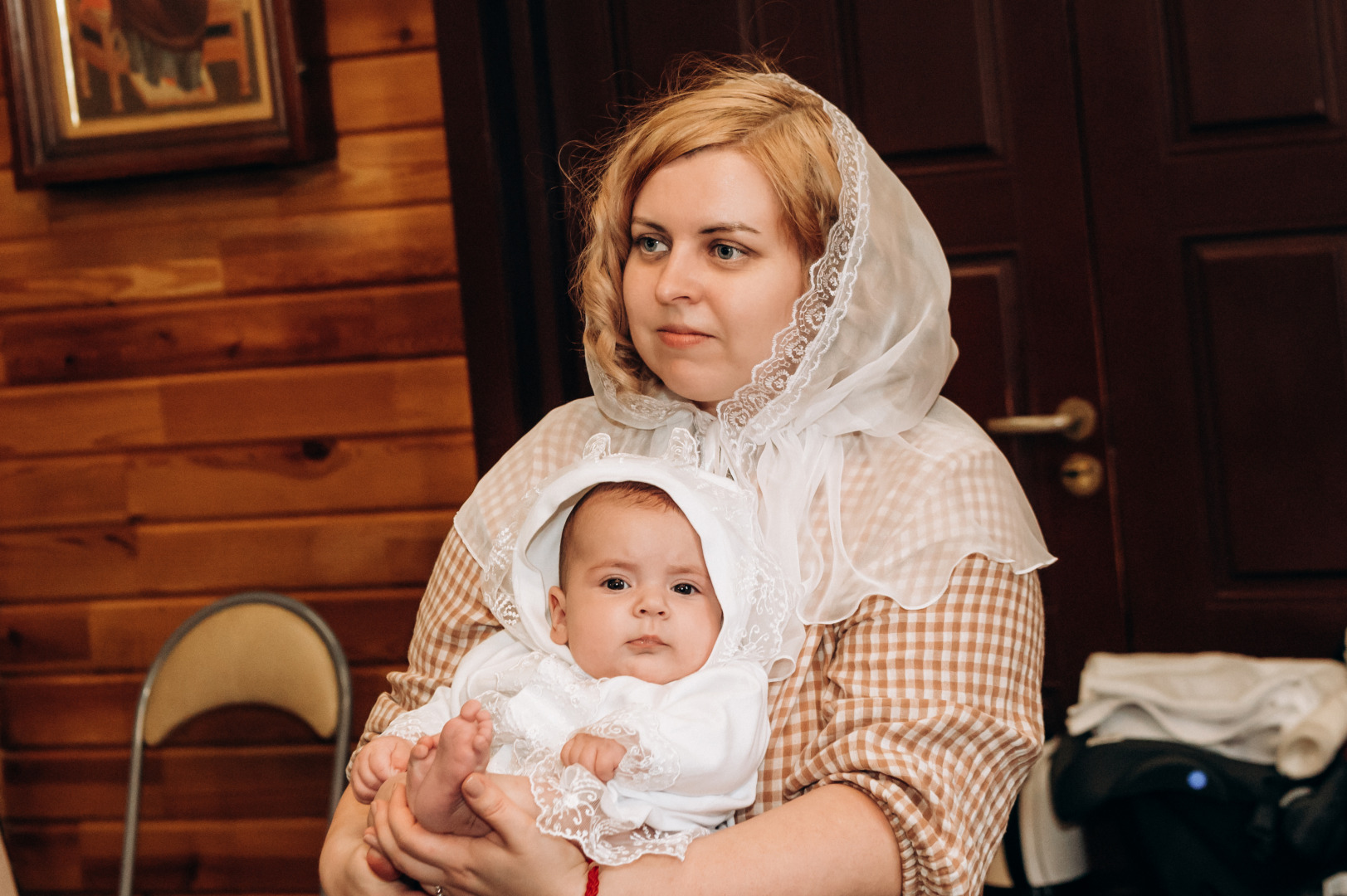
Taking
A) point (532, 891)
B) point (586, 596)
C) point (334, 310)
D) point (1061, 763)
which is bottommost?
point (1061, 763)

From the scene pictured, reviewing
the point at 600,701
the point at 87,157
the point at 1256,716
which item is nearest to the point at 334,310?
the point at 87,157

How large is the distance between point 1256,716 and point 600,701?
4.06 ft

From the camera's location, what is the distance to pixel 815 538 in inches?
55.7

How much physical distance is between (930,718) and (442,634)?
64 cm

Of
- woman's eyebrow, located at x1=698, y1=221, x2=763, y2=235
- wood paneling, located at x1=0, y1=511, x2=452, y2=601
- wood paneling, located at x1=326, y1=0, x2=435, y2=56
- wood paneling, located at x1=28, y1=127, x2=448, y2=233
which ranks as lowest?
wood paneling, located at x1=0, y1=511, x2=452, y2=601

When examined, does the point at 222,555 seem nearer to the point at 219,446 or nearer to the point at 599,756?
the point at 219,446

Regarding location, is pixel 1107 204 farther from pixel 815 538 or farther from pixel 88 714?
pixel 88 714

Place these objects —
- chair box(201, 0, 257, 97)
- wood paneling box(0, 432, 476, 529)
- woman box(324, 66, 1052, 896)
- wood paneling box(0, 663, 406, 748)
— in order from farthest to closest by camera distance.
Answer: wood paneling box(0, 663, 406, 748) → wood paneling box(0, 432, 476, 529) → chair box(201, 0, 257, 97) → woman box(324, 66, 1052, 896)

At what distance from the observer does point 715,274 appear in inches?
56.3

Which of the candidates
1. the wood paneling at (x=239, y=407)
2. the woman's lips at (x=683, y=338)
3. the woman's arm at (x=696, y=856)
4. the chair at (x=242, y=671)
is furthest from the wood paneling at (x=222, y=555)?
the woman's arm at (x=696, y=856)

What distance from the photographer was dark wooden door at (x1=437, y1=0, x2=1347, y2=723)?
2178 mm

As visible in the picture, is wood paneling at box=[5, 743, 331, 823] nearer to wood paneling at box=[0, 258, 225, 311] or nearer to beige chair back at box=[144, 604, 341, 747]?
beige chair back at box=[144, 604, 341, 747]

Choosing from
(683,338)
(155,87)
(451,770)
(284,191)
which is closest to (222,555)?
(284,191)

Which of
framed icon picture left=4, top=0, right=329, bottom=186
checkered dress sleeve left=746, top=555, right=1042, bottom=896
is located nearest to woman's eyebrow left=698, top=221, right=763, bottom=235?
checkered dress sleeve left=746, top=555, right=1042, bottom=896
